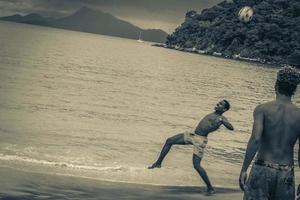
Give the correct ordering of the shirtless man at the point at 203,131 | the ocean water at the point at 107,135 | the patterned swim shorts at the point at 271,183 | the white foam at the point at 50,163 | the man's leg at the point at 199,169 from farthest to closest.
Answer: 1. the ocean water at the point at 107,135
2. the white foam at the point at 50,163
3. the man's leg at the point at 199,169
4. the shirtless man at the point at 203,131
5. the patterned swim shorts at the point at 271,183

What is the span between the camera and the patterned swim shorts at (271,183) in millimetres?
5398

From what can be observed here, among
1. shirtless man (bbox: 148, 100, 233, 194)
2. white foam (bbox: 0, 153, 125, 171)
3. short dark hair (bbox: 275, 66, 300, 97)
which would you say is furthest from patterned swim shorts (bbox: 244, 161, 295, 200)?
white foam (bbox: 0, 153, 125, 171)

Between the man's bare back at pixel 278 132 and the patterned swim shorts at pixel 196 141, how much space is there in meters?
5.24

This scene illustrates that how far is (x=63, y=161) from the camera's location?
Result: 13.6 meters

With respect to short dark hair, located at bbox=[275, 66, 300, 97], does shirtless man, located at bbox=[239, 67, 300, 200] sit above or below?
below

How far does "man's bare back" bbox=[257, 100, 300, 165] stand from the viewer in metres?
5.41

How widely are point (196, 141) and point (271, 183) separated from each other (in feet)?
17.5

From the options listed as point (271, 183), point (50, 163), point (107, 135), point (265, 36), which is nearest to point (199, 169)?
point (50, 163)

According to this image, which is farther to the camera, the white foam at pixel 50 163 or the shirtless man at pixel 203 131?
the white foam at pixel 50 163

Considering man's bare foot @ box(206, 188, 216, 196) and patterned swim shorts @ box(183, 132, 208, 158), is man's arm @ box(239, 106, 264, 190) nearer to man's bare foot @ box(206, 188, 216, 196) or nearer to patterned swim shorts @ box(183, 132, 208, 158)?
patterned swim shorts @ box(183, 132, 208, 158)

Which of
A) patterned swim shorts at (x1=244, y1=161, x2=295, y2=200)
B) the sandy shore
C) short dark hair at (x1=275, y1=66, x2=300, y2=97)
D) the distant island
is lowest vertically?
the sandy shore

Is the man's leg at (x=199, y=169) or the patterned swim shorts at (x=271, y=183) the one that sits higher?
the patterned swim shorts at (x=271, y=183)

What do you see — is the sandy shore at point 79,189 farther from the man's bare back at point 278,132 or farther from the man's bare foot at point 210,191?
the man's bare back at point 278,132

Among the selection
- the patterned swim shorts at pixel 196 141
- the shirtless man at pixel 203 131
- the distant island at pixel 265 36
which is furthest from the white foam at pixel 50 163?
the distant island at pixel 265 36
